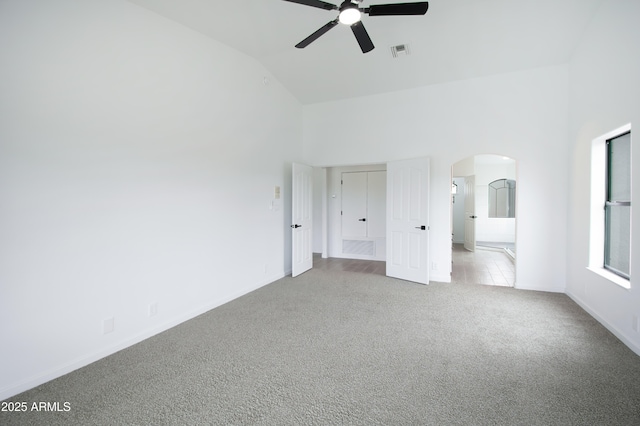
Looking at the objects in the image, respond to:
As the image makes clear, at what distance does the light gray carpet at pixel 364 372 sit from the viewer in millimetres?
1830

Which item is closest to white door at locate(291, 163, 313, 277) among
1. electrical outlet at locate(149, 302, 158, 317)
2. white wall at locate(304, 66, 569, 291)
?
white wall at locate(304, 66, 569, 291)

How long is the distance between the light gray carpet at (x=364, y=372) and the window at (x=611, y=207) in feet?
2.23

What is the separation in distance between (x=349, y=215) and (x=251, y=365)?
5.03 meters

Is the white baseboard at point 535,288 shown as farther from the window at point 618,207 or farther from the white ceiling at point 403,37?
the white ceiling at point 403,37

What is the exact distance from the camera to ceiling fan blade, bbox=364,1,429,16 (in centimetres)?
228

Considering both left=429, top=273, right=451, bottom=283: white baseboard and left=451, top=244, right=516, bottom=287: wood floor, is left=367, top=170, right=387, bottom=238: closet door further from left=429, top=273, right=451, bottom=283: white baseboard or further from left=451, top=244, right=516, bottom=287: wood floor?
left=429, top=273, right=451, bottom=283: white baseboard

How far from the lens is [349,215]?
23.3 ft

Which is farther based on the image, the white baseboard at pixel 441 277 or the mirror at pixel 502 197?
the mirror at pixel 502 197

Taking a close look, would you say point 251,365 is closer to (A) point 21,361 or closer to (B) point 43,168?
(A) point 21,361

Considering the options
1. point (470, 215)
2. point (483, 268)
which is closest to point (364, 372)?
point (483, 268)

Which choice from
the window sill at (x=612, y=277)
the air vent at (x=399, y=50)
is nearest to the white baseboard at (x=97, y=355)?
the air vent at (x=399, y=50)

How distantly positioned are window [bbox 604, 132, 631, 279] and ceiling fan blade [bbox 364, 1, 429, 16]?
2.68 meters

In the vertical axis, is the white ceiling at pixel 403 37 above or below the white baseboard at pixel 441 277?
above

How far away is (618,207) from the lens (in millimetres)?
3188
